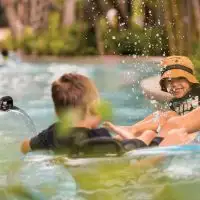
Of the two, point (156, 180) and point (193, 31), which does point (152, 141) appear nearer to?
point (156, 180)

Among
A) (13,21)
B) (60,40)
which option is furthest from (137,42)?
(13,21)

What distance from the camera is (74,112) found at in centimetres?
321

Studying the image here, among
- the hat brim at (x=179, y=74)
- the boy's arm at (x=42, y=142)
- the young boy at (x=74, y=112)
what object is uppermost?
the hat brim at (x=179, y=74)

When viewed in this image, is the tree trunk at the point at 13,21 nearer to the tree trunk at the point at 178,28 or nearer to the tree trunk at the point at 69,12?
the tree trunk at the point at 69,12

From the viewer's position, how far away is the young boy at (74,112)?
3.19 meters

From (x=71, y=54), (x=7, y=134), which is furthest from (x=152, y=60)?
(x=71, y=54)

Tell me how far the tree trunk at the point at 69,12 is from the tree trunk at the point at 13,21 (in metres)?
0.68

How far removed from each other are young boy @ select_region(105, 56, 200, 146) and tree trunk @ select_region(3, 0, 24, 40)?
8.37m

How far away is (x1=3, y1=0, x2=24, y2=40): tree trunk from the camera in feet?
39.6

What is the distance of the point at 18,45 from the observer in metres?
11.9

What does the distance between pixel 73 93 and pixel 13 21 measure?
926 centimetres

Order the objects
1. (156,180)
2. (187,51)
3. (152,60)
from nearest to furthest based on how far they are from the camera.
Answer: (156,180) → (187,51) → (152,60)

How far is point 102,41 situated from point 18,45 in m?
2.68

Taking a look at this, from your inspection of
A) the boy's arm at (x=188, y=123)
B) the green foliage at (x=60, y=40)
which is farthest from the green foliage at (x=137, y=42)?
the boy's arm at (x=188, y=123)
